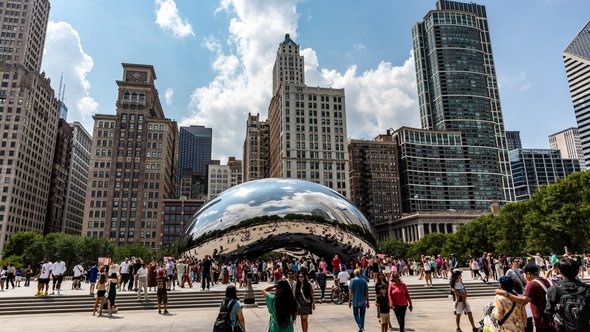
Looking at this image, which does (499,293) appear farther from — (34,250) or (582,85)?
(582,85)

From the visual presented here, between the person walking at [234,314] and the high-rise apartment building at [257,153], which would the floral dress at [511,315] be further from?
the high-rise apartment building at [257,153]

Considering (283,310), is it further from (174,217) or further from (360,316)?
(174,217)

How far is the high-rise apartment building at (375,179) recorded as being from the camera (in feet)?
485

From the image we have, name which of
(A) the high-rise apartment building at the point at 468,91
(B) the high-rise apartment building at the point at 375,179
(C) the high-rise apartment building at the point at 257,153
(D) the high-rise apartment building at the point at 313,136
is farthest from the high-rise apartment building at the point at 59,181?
(A) the high-rise apartment building at the point at 468,91

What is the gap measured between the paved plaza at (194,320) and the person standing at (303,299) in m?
2.50

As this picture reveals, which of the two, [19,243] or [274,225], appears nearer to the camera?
[274,225]

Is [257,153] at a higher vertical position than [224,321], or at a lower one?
higher

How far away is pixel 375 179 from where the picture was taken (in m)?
150

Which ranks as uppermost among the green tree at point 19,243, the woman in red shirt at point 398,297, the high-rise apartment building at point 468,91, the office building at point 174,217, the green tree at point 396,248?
the high-rise apartment building at point 468,91

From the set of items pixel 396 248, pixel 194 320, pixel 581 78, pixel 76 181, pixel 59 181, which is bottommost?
pixel 194 320

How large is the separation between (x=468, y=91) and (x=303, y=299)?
7343 inches

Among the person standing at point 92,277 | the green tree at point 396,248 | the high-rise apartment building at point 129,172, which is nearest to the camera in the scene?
the person standing at point 92,277

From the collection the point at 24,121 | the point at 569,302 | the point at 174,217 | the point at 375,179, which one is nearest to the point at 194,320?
the point at 569,302

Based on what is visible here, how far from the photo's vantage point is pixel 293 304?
599cm
